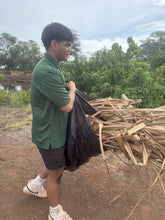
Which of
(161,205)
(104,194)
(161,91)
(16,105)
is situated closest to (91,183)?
(104,194)

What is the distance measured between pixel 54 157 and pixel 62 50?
0.90 meters

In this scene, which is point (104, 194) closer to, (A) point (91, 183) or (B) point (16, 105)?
(A) point (91, 183)

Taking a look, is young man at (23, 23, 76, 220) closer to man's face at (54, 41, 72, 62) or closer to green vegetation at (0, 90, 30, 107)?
man's face at (54, 41, 72, 62)

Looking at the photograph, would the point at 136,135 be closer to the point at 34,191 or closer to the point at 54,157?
the point at 54,157

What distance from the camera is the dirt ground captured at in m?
1.82

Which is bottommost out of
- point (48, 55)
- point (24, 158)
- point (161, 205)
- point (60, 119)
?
point (161, 205)

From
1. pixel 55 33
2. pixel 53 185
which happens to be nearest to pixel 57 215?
pixel 53 185

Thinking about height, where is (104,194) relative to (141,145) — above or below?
below

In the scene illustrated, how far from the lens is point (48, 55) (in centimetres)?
138

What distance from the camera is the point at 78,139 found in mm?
1537

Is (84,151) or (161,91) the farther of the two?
(161,91)

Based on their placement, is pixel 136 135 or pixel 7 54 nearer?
pixel 136 135

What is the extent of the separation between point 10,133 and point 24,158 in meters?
1.23

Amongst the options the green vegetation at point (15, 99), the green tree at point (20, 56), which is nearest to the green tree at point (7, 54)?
the green tree at point (20, 56)
